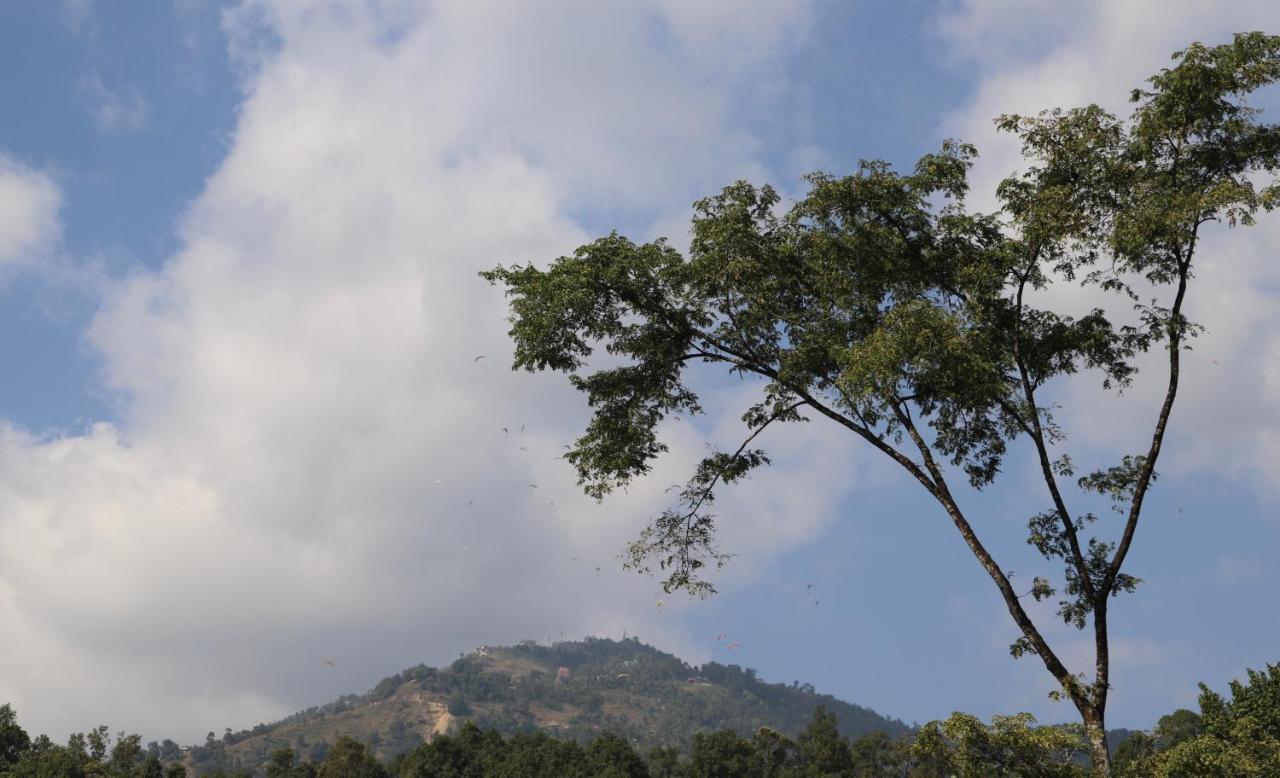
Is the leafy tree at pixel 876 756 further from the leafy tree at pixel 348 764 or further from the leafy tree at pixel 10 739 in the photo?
the leafy tree at pixel 10 739

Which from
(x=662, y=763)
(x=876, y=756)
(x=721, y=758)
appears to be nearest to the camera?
(x=721, y=758)

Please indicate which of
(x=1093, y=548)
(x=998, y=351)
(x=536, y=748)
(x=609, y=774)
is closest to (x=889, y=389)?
(x=998, y=351)

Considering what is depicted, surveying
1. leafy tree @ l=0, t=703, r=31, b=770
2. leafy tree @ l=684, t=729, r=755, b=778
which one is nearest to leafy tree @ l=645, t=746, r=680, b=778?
leafy tree @ l=684, t=729, r=755, b=778

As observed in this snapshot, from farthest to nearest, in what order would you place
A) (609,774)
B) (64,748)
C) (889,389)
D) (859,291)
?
(609,774) < (64,748) < (859,291) < (889,389)

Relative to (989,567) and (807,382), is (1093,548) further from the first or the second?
(807,382)

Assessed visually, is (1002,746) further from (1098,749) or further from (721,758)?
(721,758)

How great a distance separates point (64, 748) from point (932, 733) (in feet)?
279

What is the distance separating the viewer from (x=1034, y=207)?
20.0m

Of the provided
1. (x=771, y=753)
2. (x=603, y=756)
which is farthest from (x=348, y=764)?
(x=771, y=753)

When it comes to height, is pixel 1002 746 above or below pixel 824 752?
below

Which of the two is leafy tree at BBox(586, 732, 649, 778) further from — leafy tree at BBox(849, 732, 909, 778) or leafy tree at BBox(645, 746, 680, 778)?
leafy tree at BBox(849, 732, 909, 778)

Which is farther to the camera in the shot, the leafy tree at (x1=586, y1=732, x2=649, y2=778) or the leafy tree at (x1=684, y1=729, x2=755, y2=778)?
the leafy tree at (x1=684, y1=729, x2=755, y2=778)

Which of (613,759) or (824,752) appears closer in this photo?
(613,759)

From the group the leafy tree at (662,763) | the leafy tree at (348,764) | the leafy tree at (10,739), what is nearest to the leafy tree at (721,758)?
the leafy tree at (662,763)
